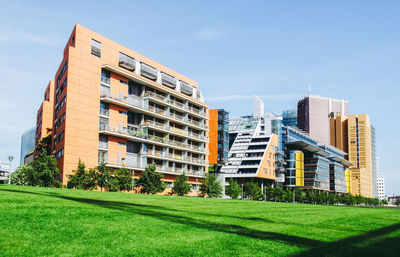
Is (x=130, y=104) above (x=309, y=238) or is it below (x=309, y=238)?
above

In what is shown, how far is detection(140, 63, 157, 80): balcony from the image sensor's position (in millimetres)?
74062

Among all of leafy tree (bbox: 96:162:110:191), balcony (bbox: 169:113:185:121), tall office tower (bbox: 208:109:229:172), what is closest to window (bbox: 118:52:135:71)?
balcony (bbox: 169:113:185:121)

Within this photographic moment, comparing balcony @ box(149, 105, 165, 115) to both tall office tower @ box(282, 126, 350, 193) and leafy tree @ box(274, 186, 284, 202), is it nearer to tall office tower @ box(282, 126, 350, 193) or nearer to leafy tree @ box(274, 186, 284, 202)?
leafy tree @ box(274, 186, 284, 202)

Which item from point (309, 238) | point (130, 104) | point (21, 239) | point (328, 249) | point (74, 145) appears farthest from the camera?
point (130, 104)

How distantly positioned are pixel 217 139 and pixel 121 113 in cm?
3800

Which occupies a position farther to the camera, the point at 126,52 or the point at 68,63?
the point at 126,52

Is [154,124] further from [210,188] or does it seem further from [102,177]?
[102,177]

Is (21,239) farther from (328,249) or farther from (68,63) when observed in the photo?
(68,63)

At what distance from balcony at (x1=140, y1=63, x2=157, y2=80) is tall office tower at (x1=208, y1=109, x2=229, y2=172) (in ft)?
90.9

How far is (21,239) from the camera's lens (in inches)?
360

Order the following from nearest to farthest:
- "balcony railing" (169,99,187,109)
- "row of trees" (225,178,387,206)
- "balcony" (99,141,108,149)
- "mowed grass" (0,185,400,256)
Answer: "mowed grass" (0,185,400,256) < "balcony" (99,141,108,149) < "balcony railing" (169,99,187,109) < "row of trees" (225,178,387,206)

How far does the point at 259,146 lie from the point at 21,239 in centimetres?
12249

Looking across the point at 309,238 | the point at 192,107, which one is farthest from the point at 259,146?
the point at 309,238

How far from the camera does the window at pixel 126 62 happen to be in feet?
227
